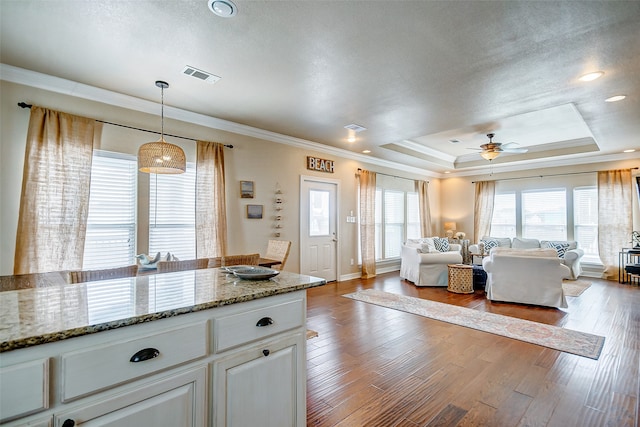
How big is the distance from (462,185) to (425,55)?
6.94m

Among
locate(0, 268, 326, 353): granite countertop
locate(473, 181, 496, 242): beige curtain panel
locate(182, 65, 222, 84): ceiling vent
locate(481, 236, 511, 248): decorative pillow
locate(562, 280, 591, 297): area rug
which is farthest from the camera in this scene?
locate(473, 181, 496, 242): beige curtain panel

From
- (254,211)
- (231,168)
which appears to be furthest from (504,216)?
(231,168)

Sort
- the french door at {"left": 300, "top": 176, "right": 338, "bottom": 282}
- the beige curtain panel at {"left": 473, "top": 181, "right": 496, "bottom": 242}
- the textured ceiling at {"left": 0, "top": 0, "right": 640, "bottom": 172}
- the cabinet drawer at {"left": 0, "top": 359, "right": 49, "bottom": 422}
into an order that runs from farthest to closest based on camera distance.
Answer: the beige curtain panel at {"left": 473, "top": 181, "right": 496, "bottom": 242} → the french door at {"left": 300, "top": 176, "right": 338, "bottom": 282} → the textured ceiling at {"left": 0, "top": 0, "right": 640, "bottom": 172} → the cabinet drawer at {"left": 0, "top": 359, "right": 49, "bottom": 422}

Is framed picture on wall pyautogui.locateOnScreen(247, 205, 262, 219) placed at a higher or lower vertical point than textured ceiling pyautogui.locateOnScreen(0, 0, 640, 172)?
lower

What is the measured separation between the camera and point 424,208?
849 cm

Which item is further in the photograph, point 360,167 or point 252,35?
point 360,167

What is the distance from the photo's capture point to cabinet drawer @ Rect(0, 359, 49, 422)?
0.85 m

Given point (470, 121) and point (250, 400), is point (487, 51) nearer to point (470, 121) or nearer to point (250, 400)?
point (470, 121)

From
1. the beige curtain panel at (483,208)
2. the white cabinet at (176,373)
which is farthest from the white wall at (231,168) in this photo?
the beige curtain panel at (483,208)

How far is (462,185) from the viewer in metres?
8.86

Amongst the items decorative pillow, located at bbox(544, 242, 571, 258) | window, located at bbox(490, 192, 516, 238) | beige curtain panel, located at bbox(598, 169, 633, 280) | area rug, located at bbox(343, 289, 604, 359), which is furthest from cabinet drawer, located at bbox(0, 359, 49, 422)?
window, located at bbox(490, 192, 516, 238)

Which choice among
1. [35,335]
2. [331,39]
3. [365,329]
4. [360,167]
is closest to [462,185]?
[360,167]

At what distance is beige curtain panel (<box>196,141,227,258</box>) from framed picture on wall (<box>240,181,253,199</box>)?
0.34 meters

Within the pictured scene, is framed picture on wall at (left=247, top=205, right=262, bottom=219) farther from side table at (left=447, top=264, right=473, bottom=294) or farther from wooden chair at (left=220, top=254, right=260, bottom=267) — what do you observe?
side table at (left=447, top=264, right=473, bottom=294)
